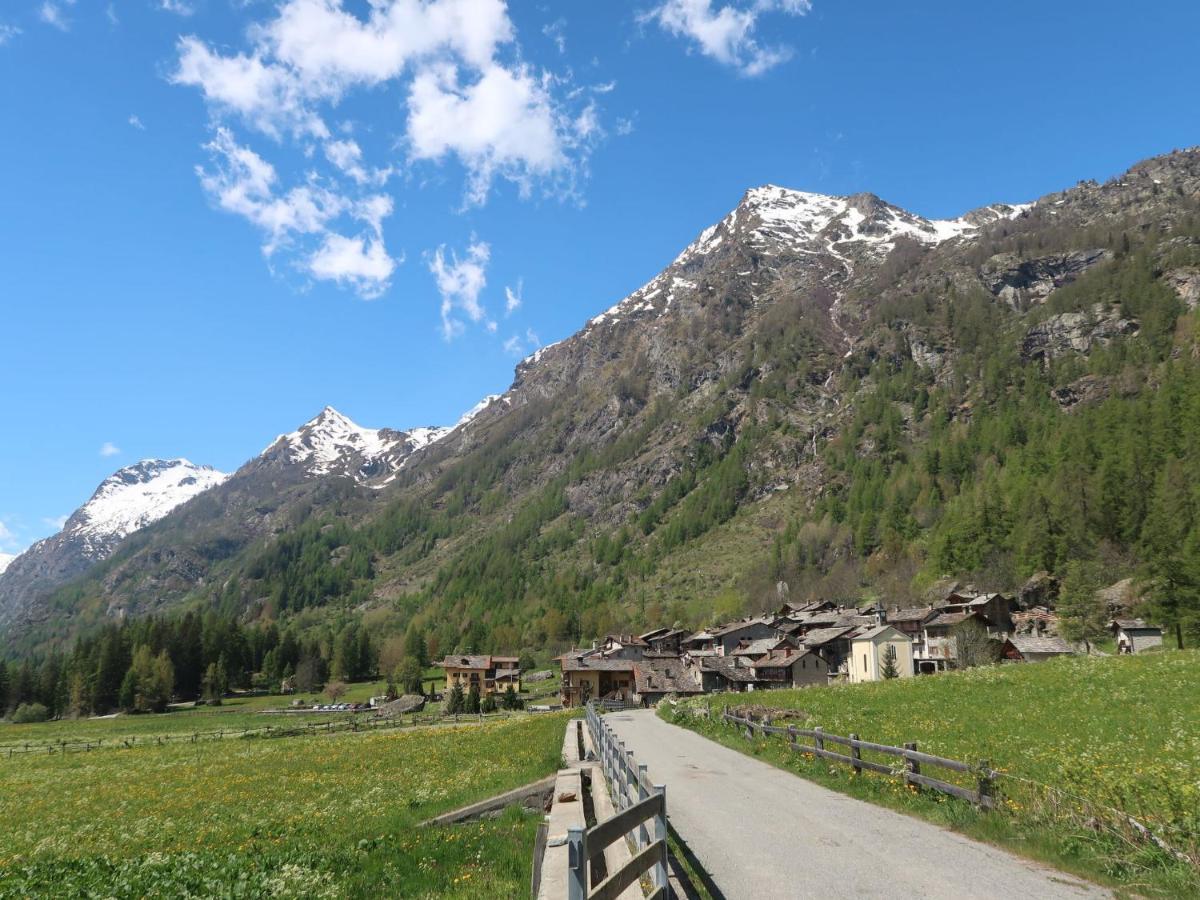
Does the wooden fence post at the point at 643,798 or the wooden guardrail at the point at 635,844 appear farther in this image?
the wooden fence post at the point at 643,798

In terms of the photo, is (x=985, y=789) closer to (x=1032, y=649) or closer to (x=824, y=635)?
(x=1032, y=649)

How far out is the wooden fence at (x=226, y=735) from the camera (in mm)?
69375

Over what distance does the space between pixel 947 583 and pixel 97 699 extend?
169 meters

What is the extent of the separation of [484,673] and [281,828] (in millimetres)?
121730

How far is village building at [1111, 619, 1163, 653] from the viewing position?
252 ft

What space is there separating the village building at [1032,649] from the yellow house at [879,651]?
38.1 feet

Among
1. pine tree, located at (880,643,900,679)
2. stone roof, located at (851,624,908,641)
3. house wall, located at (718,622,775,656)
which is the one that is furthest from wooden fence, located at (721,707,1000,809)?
house wall, located at (718,622,775,656)

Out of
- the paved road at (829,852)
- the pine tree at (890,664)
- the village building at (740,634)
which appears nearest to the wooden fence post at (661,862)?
the paved road at (829,852)

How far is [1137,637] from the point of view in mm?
77938

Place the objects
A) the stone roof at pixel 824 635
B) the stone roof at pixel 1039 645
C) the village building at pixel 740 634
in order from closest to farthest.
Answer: the stone roof at pixel 1039 645, the stone roof at pixel 824 635, the village building at pixel 740 634

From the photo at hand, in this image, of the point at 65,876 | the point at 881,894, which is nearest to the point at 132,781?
the point at 65,876

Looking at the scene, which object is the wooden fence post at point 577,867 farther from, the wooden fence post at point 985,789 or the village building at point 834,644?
the village building at point 834,644

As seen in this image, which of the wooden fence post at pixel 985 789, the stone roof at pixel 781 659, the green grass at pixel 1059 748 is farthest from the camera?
the stone roof at pixel 781 659

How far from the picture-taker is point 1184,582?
6744cm
